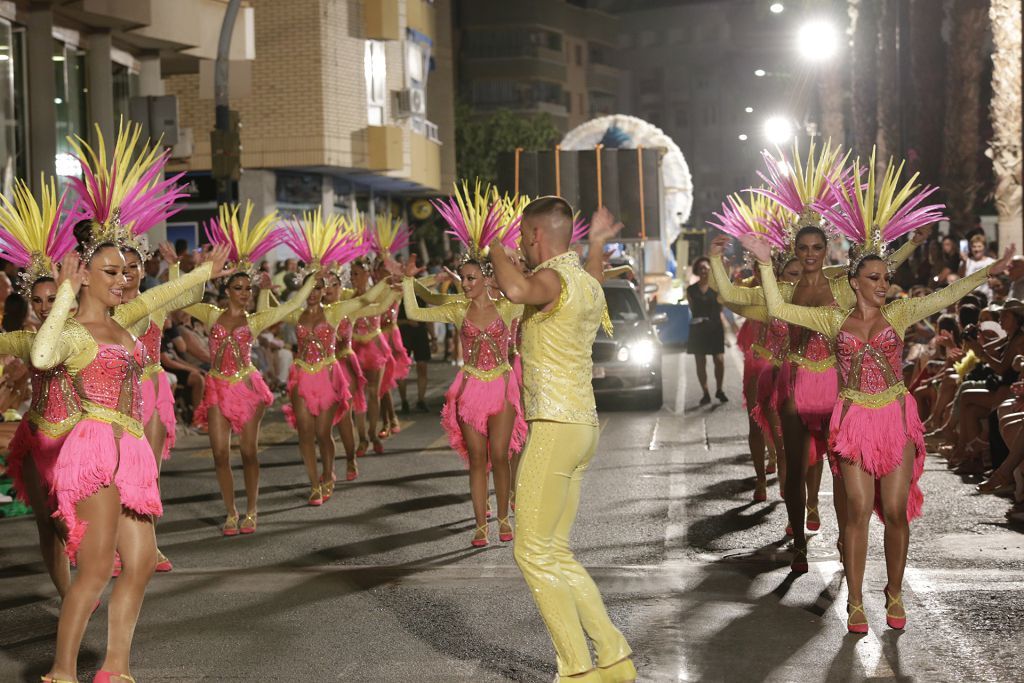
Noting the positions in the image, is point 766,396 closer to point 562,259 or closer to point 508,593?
point 508,593

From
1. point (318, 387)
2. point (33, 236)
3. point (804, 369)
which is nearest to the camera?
point (33, 236)

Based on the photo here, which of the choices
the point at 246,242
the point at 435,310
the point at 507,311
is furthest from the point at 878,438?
the point at 246,242

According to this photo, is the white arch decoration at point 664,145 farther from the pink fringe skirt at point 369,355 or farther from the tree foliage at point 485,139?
the pink fringe skirt at point 369,355

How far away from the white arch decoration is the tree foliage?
2240 centimetres

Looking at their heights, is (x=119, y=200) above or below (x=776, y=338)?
above

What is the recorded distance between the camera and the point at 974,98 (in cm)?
2628

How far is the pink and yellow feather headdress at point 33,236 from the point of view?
752cm

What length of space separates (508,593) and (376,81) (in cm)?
3015

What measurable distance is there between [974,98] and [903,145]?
9.68 feet

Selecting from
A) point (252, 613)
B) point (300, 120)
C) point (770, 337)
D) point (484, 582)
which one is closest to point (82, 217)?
point (252, 613)

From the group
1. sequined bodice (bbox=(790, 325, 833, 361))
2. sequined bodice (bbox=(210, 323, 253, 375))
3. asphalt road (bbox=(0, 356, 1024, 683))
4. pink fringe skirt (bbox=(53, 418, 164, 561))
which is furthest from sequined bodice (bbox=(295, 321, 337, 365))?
pink fringe skirt (bbox=(53, 418, 164, 561))

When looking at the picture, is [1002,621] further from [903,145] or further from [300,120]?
[300,120]

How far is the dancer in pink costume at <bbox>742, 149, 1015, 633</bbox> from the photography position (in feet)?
25.2

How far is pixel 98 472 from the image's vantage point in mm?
6352
